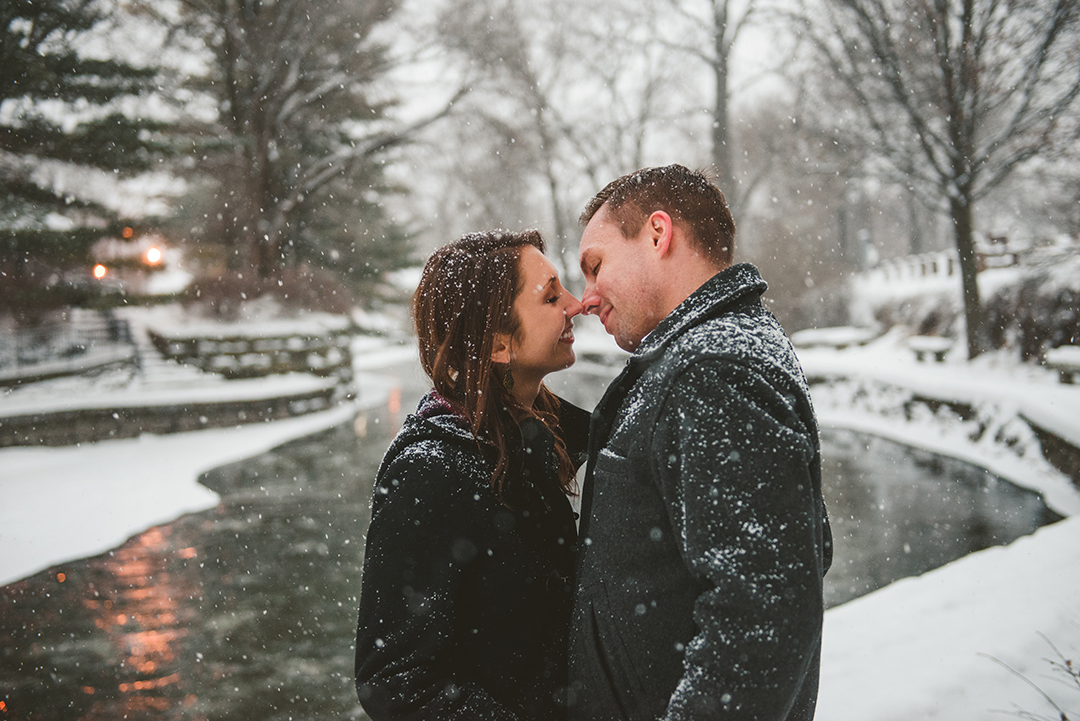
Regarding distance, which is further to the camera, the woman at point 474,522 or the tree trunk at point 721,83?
the tree trunk at point 721,83

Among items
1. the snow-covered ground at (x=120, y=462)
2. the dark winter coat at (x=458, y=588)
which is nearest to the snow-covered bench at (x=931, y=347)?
the snow-covered ground at (x=120, y=462)

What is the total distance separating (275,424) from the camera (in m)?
15.4

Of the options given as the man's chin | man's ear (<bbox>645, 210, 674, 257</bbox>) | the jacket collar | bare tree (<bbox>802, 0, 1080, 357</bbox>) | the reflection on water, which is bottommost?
the reflection on water

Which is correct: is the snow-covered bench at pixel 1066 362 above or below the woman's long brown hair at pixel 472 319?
below

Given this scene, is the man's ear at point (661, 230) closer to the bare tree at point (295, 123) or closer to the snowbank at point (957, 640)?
the snowbank at point (957, 640)

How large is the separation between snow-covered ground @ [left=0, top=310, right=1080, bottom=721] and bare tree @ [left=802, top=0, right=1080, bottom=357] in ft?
8.79

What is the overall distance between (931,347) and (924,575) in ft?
38.9

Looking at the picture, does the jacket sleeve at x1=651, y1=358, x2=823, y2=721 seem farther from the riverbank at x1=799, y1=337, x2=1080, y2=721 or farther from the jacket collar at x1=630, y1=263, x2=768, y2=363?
the riverbank at x1=799, y1=337, x2=1080, y2=721

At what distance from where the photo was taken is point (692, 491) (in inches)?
51.0

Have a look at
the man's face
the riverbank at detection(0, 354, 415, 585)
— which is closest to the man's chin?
the man's face

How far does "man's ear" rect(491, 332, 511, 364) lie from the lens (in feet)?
6.62

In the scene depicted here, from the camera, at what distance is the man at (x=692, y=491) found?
123cm

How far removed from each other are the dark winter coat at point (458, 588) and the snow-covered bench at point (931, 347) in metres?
16.2

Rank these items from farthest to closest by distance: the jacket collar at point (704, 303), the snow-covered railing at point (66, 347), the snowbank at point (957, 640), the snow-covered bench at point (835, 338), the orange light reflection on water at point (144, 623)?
the snow-covered bench at point (835, 338), the snow-covered railing at point (66, 347), the orange light reflection on water at point (144, 623), the snowbank at point (957, 640), the jacket collar at point (704, 303)
